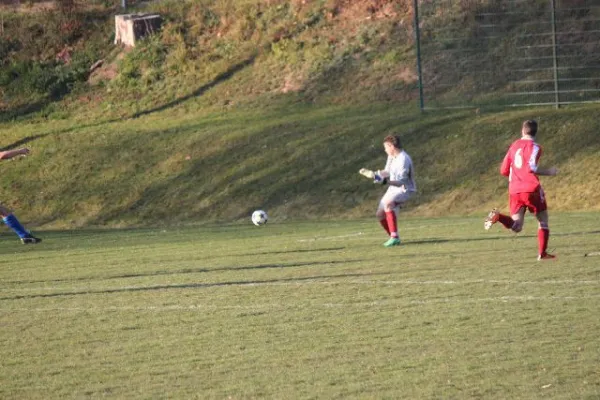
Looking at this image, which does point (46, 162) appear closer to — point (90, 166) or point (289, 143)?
point (90, 166)

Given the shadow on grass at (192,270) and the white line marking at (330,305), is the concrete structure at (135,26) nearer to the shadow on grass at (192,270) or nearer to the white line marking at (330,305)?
the shadow on grass at (192,270)

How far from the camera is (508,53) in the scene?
3944cm

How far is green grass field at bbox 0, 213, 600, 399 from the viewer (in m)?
9.76

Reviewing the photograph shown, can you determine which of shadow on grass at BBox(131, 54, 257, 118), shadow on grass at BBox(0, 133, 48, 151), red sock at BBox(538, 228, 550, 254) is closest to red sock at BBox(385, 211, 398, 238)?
red sock at BBox(538, 228, 550, 254)

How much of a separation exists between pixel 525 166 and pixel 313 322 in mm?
5287

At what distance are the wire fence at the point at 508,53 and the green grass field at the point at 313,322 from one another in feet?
55.4

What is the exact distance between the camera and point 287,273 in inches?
667

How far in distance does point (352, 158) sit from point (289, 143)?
2.83m

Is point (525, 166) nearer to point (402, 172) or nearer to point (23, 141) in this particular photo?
point (402, 172)

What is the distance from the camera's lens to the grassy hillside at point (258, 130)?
32.0m

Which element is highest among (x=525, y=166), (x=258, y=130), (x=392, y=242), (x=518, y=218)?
(x=525, y=166)

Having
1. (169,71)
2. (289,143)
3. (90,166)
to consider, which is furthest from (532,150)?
(169,71)

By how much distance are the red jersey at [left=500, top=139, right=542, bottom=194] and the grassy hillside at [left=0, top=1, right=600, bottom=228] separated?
38.7 ft

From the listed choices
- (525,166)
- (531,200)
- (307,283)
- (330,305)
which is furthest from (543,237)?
(330,305)
